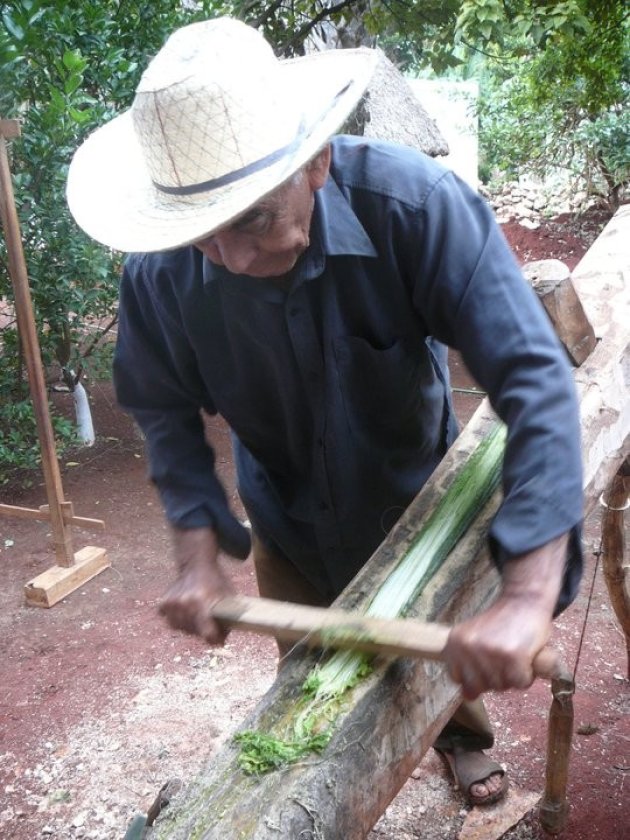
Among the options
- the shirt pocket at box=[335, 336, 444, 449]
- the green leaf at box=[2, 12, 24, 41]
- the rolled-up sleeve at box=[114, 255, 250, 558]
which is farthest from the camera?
the green leaf at box=[2, 12, 24, 41]

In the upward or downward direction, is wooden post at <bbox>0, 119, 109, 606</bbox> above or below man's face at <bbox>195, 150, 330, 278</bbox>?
below

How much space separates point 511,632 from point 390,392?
0.78 m

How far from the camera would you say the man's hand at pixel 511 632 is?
1.38 meters

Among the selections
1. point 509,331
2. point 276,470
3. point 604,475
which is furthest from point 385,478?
point 509,331

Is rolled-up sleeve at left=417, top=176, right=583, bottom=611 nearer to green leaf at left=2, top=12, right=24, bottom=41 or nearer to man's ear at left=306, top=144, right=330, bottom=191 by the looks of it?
man's ear at left=306, top=144, right=330, bottom=191

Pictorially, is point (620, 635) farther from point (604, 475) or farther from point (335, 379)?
point (335, 379)

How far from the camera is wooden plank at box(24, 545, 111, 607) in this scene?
177 inches

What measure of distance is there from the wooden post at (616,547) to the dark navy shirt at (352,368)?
37.4 inches

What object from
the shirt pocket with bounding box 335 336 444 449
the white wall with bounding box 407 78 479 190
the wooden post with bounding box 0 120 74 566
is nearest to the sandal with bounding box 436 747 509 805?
the shirt pocket with bounding box 335 336 444 449

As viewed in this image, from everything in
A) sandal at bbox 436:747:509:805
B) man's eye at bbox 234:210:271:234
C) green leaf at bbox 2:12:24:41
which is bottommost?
sandal at bbox 436:747:509:805

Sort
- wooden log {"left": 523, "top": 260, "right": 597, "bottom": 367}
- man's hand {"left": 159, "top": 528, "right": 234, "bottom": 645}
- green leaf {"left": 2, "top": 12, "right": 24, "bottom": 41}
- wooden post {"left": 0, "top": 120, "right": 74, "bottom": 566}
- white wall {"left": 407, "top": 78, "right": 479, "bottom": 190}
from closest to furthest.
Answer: man's hand {"left": 159, "top": 528, "right": 234, "bottom": 645} < wooden log {"left": 523, "top": 260, "right": 597, "bottom": 367} < wooden post {"left": 0, "top": 120, "right": 74, "bottom": 566} < green leaf {"left": 2, "top": 12, "right": 24, "bottom": 41} < white wall {"left": 407, "top": 78, "right": 479, "bottom": 190}

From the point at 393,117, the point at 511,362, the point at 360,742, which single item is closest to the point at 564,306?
the point at 511,362

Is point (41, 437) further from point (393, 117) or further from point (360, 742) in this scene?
point (393, 117)

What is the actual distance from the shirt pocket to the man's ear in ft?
1.21
